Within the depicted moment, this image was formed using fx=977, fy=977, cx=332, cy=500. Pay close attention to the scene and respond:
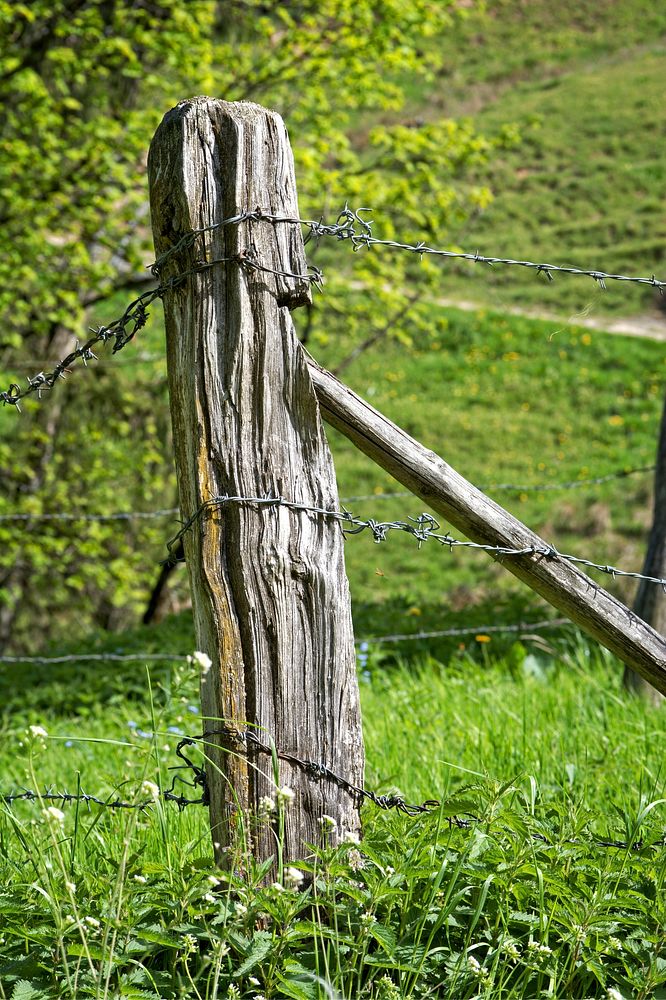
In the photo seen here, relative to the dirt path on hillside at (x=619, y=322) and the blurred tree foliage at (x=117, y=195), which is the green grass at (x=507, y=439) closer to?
the dirt path on hillside at (x=619, y=322)

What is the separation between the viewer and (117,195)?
693cm

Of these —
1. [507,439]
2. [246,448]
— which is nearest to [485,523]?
[246,448]

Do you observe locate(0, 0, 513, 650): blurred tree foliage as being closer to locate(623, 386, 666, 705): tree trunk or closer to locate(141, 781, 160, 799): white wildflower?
locate(623, 386, 666, 705): tree trunk

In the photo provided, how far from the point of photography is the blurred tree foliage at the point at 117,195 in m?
7.08

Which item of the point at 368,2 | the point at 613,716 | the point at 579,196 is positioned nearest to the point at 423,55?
the point at 368,2

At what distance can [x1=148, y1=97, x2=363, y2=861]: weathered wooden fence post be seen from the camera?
6.33ft

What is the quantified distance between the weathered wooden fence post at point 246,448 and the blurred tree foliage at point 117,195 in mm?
4821

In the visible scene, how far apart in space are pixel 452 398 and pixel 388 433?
468 inches

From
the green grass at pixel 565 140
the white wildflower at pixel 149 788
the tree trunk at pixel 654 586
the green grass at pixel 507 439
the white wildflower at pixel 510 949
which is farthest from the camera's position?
the green grass at pixel 565 140

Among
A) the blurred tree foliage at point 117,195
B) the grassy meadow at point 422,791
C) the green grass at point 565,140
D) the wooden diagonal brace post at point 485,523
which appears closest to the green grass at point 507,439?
the grassy meadow at point 422,791

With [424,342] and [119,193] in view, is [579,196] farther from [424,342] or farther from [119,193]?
[119,193]

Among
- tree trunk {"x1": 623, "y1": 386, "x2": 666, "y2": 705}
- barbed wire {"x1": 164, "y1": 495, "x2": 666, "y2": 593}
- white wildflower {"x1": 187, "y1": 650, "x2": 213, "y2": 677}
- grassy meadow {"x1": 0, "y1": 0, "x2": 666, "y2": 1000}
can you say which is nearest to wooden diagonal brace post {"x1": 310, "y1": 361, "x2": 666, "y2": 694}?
barbed wire {"x1": 164, "y1": 495, "x2": 666, "y2": 593}

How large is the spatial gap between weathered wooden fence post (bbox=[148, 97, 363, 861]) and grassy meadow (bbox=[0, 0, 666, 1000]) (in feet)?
0.43

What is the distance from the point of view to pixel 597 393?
13.4 m
